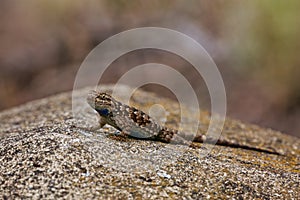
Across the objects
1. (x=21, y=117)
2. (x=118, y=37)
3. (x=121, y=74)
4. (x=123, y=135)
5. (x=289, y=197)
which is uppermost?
(x=118, y=37)

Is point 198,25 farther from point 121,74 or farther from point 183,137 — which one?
point 183,137

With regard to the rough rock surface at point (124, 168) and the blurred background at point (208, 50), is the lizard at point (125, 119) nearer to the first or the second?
the rough rock surface at point (124, 168)

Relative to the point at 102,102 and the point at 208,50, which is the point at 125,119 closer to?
the point at 102,102

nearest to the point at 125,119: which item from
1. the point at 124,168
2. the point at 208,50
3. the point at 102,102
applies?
the point at 102,102

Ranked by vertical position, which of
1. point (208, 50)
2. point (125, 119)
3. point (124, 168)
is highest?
point (208, 50)

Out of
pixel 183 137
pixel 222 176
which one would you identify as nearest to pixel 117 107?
pixel 183 137

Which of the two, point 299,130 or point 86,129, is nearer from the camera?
point 86,129

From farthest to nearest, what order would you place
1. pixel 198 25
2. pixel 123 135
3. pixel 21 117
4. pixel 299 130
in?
pixel 198 25 < pixel 299 130 < pixel 21 117 < pixel 123 135
